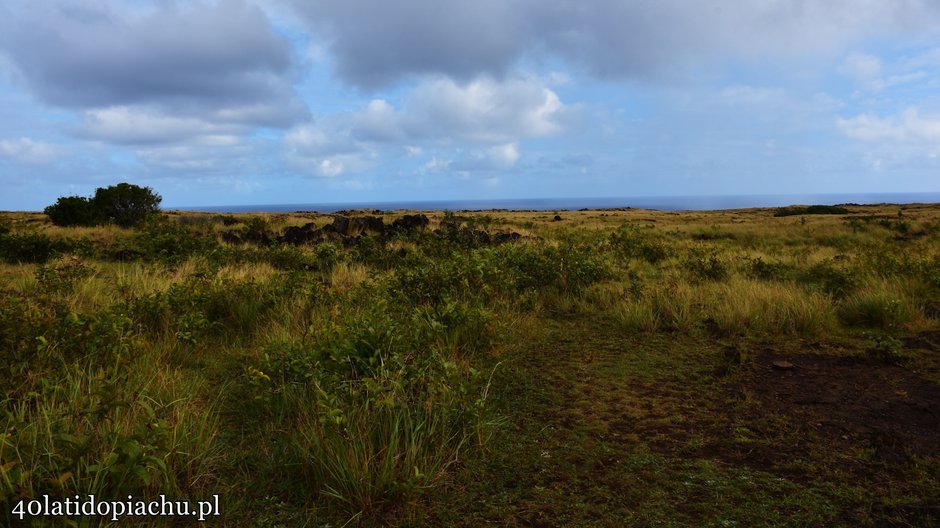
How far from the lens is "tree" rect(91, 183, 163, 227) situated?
24.1 metres

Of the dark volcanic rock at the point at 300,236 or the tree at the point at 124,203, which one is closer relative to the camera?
the dark volcanic rock at the point at 300,236

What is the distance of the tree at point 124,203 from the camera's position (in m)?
24.1

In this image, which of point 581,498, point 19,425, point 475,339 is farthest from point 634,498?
point 19,425

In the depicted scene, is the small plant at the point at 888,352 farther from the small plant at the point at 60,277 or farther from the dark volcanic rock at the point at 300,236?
the dark volcanic rock at the point at 300,236

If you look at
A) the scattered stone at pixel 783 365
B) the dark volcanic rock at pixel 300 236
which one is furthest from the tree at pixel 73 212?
the scattered stone at pixel 783 365

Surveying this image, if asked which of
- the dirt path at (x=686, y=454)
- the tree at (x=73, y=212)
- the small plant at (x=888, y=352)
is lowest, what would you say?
the dirt path at (x=686, y=454)

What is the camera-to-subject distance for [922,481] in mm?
3414

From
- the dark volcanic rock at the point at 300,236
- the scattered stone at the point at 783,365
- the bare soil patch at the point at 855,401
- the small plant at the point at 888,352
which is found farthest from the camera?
the dark volcanic rock at the point at 300,236

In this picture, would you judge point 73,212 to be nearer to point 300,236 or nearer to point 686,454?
point 300,236

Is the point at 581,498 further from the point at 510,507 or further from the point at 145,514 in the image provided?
the point at 145,514

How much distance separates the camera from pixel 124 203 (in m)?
24.9

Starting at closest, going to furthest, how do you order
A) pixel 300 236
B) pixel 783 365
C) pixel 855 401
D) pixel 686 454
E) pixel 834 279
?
pixel 686 454 < pixel 855 401 < pixel 783 365 < pixel 834 279 < pixel 300 236

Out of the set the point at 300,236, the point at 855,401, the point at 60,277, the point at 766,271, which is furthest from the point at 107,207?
the point at 855,401

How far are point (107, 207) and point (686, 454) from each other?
2780cm
